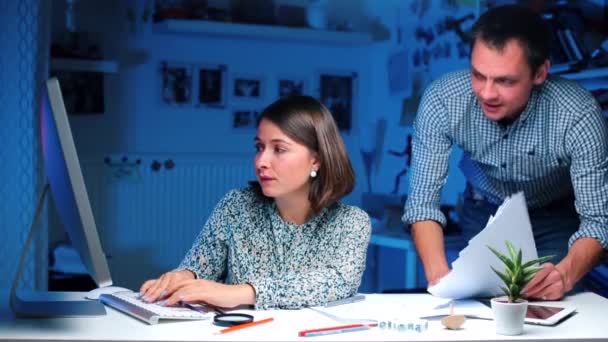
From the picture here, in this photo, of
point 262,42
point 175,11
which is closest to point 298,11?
point 262,42

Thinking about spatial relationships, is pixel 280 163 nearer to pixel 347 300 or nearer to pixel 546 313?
pixel 347 300

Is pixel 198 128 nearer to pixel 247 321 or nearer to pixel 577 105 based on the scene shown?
pixel 577 105

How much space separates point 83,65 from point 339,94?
157 cm

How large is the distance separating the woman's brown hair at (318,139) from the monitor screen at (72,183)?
2.15 feet

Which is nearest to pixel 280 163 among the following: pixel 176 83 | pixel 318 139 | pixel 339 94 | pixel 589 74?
pixel 318 139

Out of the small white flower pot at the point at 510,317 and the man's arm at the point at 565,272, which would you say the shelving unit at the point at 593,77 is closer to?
the man's arm at the point at 565,272

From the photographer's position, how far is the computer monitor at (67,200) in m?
1.37

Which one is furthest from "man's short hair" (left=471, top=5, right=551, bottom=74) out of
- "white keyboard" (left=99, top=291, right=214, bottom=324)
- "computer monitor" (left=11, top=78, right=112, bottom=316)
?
"computer monitor" (left=11, top=78, right=112, bottom=316)

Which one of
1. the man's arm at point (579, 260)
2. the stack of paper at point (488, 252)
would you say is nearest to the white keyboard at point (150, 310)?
the stack of paper at point (488, 252)

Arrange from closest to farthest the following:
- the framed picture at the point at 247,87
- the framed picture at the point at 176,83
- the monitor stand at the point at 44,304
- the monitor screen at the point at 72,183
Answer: the monitor screen at the point at 72,183
the monitor stand at the point at 44,304
the framed picture at the point at 176,83
the framed picture at the point at 247,87

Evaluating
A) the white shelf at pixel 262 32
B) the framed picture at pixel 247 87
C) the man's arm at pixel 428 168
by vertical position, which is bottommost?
the man's arm at pixel 428 168

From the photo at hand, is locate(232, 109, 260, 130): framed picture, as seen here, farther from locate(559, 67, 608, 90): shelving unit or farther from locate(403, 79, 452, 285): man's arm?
locate(403, 79, 452, 285): man's arm

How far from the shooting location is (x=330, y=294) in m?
1.81

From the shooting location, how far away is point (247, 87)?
4816 mm
